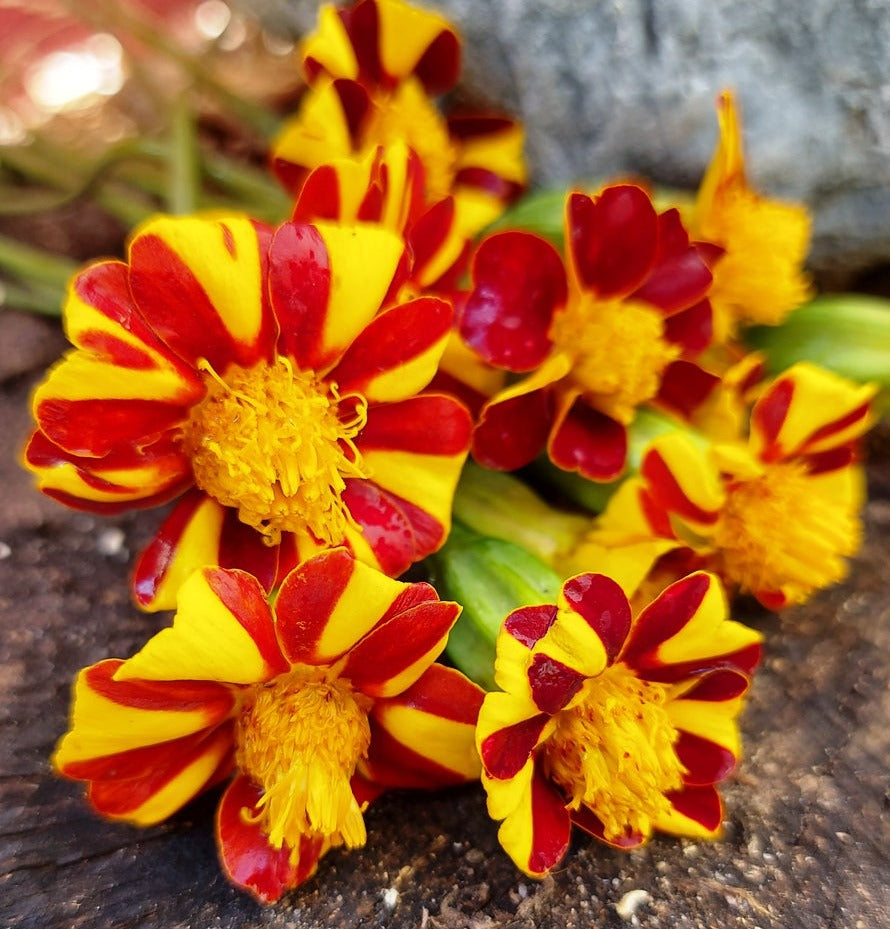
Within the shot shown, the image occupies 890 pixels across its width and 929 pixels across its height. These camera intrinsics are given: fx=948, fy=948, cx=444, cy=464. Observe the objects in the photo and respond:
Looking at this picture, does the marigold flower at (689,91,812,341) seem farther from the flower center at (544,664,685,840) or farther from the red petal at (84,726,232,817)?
the red petal at (84,726,232,817)

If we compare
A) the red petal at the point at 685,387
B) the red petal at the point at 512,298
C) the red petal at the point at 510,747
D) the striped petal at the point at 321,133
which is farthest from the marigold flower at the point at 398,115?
the red petal at the point at 510,747

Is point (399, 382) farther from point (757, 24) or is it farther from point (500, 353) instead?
point (757, 24)

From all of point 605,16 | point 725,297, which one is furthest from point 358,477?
point 605,16

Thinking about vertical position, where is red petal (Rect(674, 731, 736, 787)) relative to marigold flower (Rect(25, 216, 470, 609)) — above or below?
below

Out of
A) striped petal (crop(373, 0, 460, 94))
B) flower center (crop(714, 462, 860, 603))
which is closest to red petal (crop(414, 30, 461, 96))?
striped petal (crop(373, 0, 460, 94))

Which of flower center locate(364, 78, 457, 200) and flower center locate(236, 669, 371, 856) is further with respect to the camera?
flower center locate(364, 78, 457, 200)

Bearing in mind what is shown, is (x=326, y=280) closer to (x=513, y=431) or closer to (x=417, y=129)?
(x=513, y=431)

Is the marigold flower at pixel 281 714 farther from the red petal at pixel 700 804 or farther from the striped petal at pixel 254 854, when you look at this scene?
the red petal at pixel 700 804
